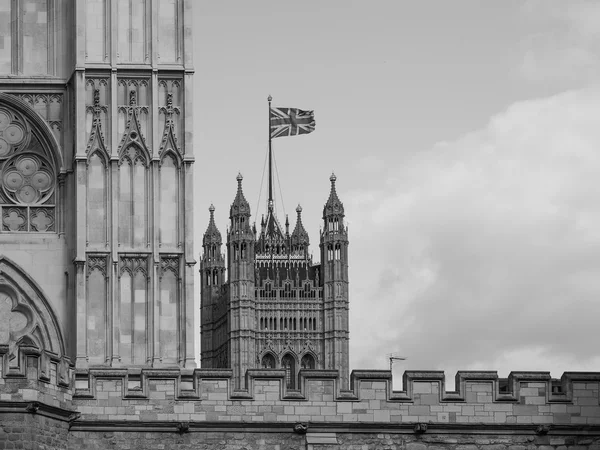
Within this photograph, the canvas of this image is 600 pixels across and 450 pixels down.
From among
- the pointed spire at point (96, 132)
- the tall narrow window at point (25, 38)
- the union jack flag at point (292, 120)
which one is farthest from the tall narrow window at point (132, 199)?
the union jack flag at point (292, 120)

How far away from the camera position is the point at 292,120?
11494 centimetres

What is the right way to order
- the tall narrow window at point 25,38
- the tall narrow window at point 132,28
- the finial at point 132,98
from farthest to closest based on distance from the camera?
1. the tall narrow window at point 25,38
2. the tall narrow window at point 132,28
3. the finial at point 132,98

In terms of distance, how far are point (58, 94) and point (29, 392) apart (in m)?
13.3

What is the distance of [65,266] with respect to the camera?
41.3 m

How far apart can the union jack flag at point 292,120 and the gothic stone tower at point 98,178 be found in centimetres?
6911

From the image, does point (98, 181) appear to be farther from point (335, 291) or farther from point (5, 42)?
point (335, 291)

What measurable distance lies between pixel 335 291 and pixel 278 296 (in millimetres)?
5198

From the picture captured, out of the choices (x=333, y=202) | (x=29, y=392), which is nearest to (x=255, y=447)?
(x=29, y=392)

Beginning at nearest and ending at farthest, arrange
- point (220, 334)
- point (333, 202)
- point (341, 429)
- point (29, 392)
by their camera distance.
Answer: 1. point (29, 392)
2. point (341, 429)
3. point (333, 202)
4. point (220, 334)

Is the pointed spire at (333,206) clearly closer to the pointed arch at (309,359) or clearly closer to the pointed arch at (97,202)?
the pointed arch at (309,359)

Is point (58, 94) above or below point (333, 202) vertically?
below

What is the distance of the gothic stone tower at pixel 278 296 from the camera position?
571ft

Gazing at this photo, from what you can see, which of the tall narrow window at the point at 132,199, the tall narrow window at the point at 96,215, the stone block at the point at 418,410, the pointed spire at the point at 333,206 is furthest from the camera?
the pointed spire at the point at 333,206

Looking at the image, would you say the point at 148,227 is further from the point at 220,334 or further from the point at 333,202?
the point at 220,334
